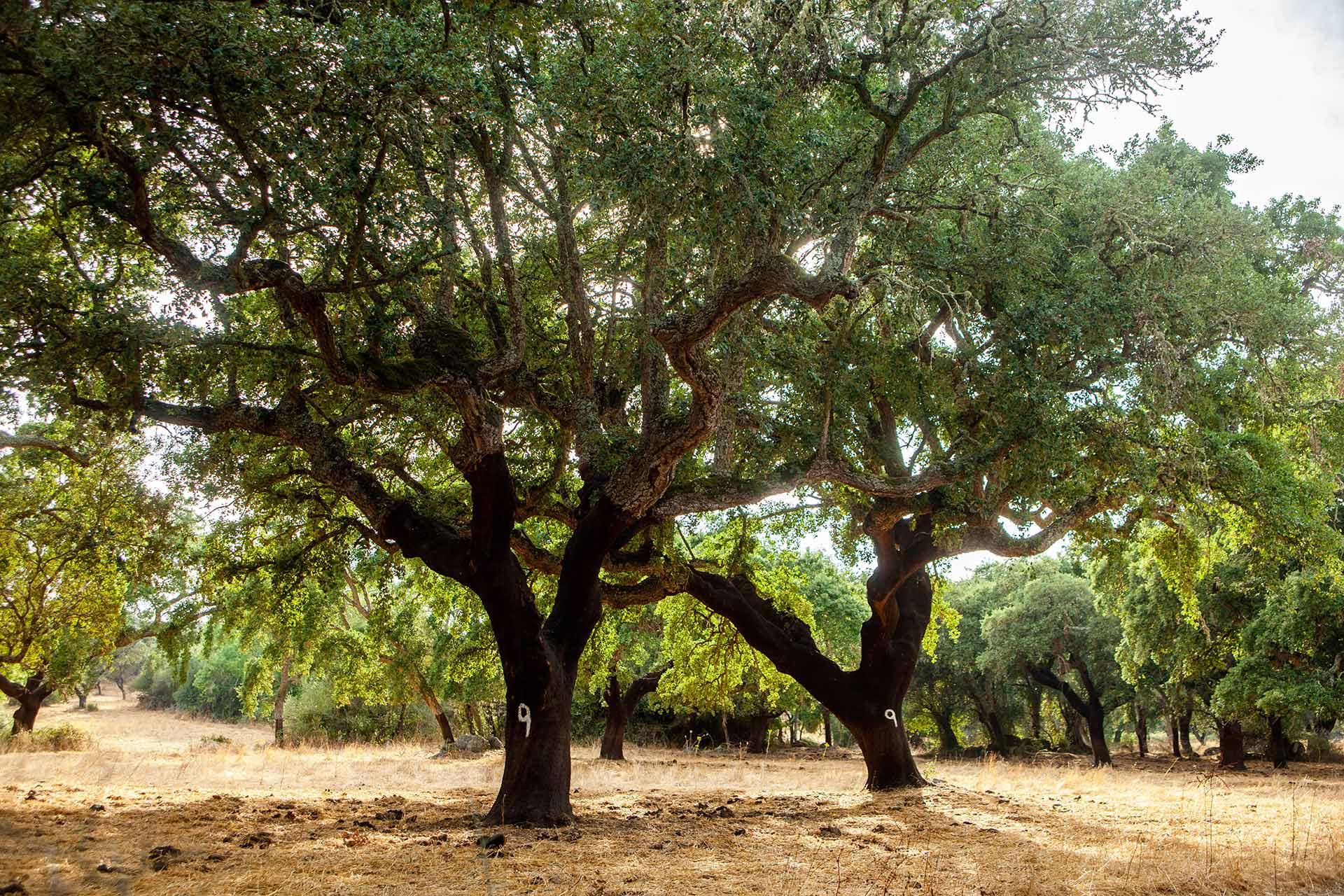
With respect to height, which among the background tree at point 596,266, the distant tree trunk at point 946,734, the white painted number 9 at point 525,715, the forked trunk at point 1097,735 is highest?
the background tree at point 596,266

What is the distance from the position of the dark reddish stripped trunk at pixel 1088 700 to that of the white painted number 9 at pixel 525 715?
26.3m

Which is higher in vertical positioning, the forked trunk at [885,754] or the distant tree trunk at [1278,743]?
the forked trunk at [885,754]

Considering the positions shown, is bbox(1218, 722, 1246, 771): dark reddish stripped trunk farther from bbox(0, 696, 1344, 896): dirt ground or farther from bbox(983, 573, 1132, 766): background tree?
bbox(0, 696, 1344, 896): dirt ground

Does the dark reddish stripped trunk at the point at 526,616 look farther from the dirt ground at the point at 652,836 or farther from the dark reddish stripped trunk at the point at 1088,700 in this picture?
the dark reddish stripped trunk at the point at 1088,700

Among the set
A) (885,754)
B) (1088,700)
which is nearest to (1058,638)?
(1088,700)

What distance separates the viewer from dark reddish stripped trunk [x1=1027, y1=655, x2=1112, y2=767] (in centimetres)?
2947

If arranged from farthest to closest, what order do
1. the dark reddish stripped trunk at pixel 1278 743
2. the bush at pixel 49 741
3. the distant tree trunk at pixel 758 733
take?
the distant tree trunk at pixel 758 733
the dark reddish stripped trunk at pixel 1278 743
the bush at pixel 49 741

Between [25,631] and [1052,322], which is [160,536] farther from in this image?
[1052,322]

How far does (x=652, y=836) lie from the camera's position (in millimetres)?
8539

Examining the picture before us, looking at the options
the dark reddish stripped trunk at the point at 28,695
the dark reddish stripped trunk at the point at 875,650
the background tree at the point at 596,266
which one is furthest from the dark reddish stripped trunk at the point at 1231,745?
the dark reddish stripped trunk at the point at 28,695

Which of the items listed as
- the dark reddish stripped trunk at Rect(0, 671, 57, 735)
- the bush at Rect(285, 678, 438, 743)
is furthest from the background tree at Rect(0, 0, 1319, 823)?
the bush at Rect(285, 678, 438, 743)

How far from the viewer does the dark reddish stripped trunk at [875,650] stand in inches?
526

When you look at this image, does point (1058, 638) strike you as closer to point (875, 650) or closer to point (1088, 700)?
A: point (1088, 700)

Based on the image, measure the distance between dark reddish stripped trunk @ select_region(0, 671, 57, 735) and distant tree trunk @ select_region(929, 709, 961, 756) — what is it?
3541 centimetres
